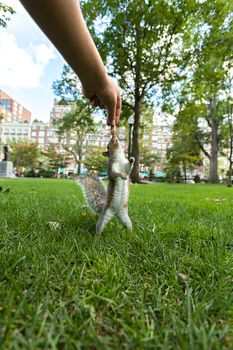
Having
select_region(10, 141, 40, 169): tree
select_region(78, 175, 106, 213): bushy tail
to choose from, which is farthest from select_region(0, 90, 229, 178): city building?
select_region(78, 175, 106, 213): bushy tail

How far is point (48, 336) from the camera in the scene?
0.56 m

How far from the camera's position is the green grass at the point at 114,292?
1.96 ft

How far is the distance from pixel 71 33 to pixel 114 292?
845 mm

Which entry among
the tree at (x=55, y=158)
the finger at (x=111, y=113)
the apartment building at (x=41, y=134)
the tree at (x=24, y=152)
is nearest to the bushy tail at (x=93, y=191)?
the finger at (x=111, y=113)

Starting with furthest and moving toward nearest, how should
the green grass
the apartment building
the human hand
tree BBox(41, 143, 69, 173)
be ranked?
the apartment building, tree BBox(41, 143, 69, 173), the human hand, the green grass

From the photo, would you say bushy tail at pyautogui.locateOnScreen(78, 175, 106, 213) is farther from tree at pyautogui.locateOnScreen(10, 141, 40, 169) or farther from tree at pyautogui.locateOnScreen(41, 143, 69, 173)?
tree at pyautogui.locateOnScreen(10, 141, 40, 169)

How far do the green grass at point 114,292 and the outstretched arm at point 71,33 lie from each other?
2.54ft

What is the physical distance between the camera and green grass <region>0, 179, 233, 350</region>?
0.60 metres

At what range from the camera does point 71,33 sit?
2.71 feet

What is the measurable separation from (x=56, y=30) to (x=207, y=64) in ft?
42.8

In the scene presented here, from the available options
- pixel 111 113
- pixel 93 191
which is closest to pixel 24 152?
pixel 93 191

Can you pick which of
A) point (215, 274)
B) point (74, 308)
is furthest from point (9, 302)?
point (215, 274)

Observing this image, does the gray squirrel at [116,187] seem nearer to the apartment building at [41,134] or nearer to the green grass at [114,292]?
the green grass at [114,292]

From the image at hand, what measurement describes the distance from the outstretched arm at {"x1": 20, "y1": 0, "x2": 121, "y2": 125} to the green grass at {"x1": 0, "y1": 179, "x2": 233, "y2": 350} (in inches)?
30.4
